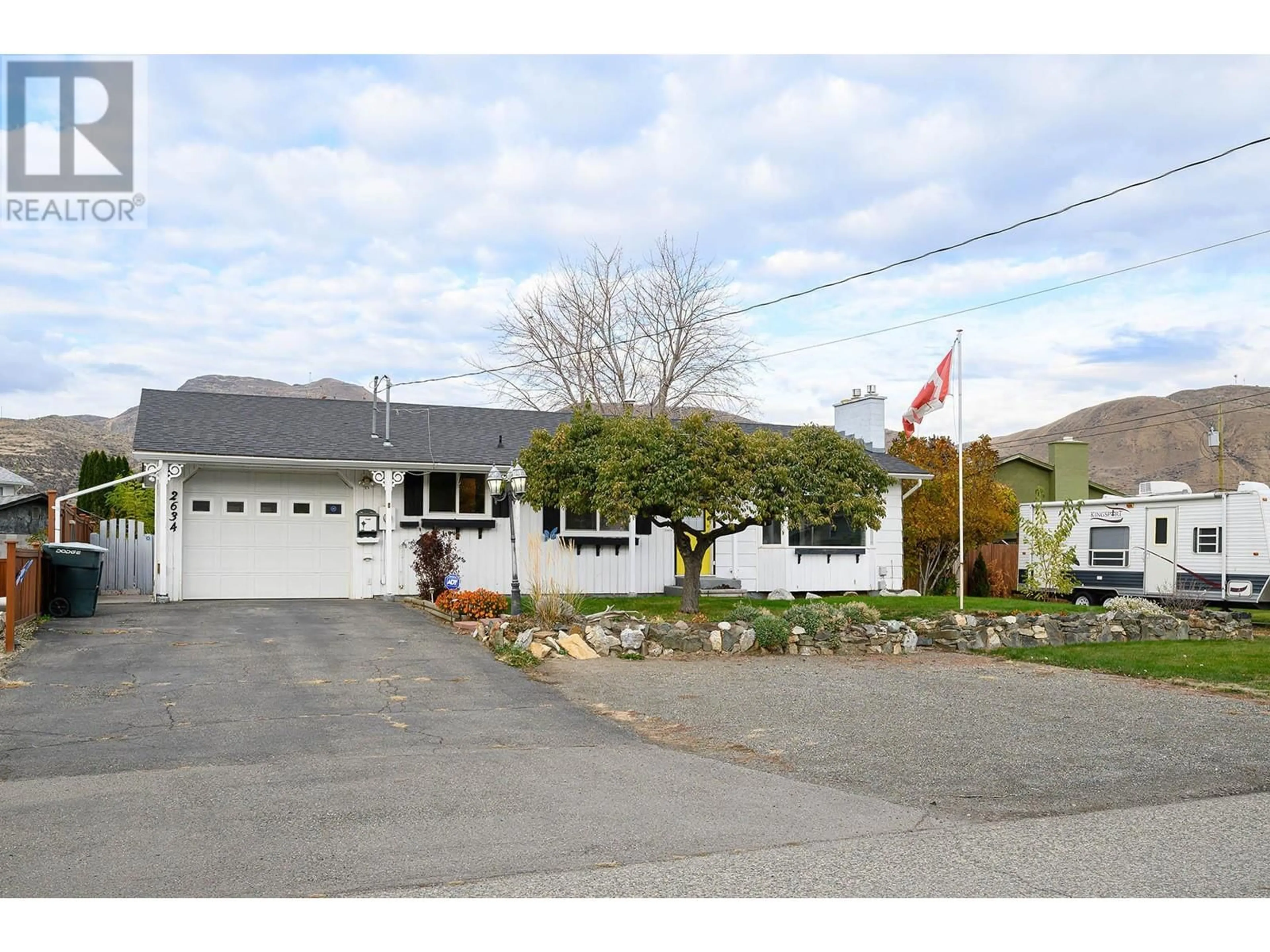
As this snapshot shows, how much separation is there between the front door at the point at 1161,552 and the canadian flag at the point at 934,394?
24.2ft

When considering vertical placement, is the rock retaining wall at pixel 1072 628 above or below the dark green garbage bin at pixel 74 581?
below

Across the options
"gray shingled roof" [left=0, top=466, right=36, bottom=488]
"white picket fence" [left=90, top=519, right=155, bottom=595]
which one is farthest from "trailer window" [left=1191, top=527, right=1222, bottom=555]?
"gray shingled roof" [left=0, top=466, right=36, bottom=488]

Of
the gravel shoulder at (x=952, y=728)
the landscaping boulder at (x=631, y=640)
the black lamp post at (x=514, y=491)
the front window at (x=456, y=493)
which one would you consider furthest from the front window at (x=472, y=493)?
the gravel shoulder at (x=952, y=728)

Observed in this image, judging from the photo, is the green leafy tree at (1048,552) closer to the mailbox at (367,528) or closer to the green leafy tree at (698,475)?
the green leafy tree at (698,475)

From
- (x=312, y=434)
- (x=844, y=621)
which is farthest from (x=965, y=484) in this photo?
(x=312, y=434)

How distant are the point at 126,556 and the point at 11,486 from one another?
2542cm

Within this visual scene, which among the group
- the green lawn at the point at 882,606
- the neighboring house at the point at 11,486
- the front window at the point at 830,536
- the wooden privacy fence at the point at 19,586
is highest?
the neighboring house at the point at 11,486

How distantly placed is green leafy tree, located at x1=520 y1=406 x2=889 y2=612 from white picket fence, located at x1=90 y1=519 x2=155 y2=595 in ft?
28.9

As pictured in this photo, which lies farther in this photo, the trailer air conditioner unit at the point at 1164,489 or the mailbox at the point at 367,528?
the trailer air conditioner unit at the point at 1164,489

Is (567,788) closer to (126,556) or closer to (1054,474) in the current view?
(126,556)

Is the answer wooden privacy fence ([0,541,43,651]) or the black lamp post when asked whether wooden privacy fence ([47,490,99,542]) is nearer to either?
wooden privacy fence ([0,541,43,651])

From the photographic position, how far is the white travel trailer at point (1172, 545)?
2098cm

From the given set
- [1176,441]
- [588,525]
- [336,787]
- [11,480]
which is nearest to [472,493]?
[588,525]

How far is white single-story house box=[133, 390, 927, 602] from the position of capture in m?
19.2
